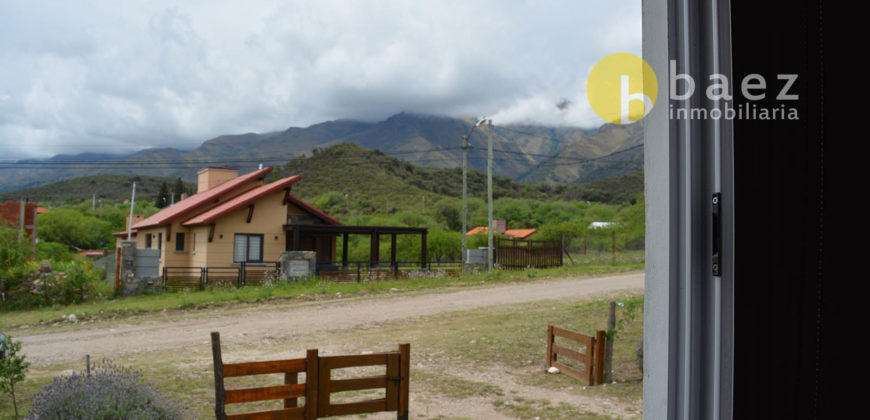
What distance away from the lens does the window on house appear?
21875mm

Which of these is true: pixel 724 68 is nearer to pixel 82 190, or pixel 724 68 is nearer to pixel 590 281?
pixel 590 281

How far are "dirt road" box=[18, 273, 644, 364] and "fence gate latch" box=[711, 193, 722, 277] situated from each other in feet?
31.7

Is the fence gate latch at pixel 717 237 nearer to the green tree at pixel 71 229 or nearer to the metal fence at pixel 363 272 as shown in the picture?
the metal fence at pixel 363 272

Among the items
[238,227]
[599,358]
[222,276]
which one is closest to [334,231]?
[238,227]

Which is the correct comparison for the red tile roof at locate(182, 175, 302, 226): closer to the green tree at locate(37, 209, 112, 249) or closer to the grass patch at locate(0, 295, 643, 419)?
the grass patch at locate(0, 295, 643, 419)

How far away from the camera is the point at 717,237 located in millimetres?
1221

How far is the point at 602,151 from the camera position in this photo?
153 meters

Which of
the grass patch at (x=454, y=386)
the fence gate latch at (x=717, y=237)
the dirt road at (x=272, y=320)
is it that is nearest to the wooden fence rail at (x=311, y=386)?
the grass patch at (x=454, y=386)

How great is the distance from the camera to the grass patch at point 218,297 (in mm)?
13289

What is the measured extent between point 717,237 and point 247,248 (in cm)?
2242

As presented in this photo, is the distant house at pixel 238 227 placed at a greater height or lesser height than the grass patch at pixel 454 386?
greater

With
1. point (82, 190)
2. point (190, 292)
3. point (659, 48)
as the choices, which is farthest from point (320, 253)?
point (82, 190)

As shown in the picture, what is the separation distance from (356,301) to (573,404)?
31.7ft

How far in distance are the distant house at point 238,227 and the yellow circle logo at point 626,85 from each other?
43.2 ft
